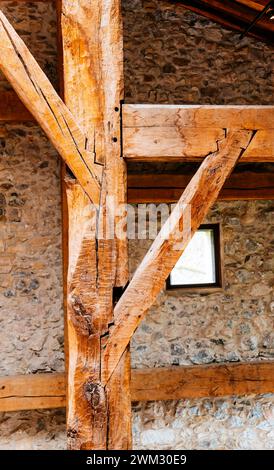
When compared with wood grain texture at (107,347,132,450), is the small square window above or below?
above

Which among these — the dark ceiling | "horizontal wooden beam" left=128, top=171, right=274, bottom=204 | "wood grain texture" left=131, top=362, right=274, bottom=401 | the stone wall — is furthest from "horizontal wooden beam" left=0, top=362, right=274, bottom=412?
the dark ceiling

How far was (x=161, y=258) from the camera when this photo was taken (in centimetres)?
225

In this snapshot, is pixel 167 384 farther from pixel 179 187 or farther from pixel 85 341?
pixel 85 341

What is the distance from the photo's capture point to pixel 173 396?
4.54m

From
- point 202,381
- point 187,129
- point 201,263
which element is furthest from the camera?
point 201,263

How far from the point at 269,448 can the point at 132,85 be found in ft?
12.1

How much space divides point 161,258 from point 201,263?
2735mm

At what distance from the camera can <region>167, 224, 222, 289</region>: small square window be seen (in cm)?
488

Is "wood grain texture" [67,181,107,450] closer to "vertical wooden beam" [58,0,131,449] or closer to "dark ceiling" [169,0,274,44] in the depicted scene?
"vertical wooden beam" [58,0,131,449]

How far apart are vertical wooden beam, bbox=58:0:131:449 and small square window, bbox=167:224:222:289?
104 inches

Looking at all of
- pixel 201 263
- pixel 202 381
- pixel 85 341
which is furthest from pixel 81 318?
pixel 201 263

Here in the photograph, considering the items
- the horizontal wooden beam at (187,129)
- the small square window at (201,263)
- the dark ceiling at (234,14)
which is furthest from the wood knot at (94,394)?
the dark ceiling at (234,14)

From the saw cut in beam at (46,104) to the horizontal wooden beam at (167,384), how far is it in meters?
2.66

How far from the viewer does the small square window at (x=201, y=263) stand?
16.0 feet
